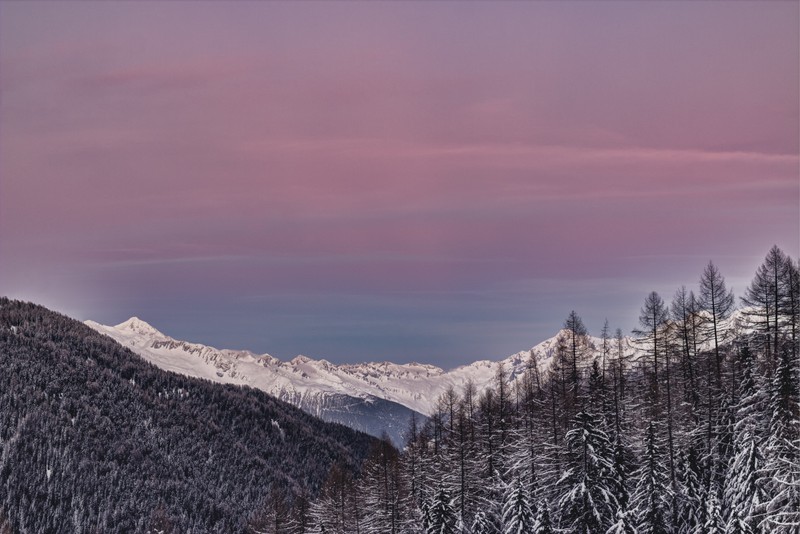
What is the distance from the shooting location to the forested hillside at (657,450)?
53.6m

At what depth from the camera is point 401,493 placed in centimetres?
8975

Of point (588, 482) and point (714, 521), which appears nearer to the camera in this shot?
point (714, 521)

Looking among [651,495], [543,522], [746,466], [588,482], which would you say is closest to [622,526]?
[651,495]

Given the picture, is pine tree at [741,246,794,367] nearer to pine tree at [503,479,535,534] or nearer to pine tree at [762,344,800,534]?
pine tree at [762,344,800,534]

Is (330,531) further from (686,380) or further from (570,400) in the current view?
(686,380)

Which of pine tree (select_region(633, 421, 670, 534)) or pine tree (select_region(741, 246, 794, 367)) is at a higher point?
pine tree (select_region(741, 246, 794, 367))

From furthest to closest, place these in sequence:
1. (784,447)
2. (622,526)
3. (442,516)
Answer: (442,516)
(622,526)
(784,447)

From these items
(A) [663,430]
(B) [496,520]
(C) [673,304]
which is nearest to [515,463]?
(B) [496,520]

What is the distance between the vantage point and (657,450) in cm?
6075

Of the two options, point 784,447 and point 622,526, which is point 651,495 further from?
point 784,447

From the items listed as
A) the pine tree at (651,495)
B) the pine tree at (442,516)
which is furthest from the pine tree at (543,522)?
the pine tree at (442,516)

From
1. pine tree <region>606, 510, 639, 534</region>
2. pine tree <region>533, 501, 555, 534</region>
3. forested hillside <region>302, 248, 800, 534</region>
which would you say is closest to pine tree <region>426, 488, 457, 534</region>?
forested hillside <region>302, 248, 800, 534</region>

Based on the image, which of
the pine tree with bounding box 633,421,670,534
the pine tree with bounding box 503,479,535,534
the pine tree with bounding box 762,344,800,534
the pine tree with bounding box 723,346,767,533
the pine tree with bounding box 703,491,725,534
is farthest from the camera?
the pine tree with bounding box 503,479,535,534

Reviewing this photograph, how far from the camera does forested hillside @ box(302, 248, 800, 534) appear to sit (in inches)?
2111
